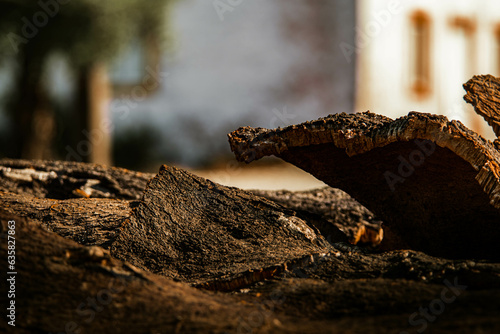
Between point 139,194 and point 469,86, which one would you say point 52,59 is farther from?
point 469,86

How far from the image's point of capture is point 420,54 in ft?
39.8

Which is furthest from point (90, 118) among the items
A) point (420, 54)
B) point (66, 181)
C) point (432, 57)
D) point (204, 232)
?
point (204, 232)

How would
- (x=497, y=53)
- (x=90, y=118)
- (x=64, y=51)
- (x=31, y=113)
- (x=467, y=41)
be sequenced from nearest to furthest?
(x=64, y=51) < (x=31, y=113) < (x=90, y=118) < (x=467, y=41) < (x=497, y=53)

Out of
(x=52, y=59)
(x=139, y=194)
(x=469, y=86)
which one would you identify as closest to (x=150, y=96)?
(x=52, y=59)

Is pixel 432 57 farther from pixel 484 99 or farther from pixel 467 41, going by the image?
pixel 484 99

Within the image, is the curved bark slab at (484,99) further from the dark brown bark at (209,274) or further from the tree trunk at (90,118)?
the tree trunk at (90,118)

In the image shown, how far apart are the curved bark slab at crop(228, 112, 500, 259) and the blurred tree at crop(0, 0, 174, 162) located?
692cm

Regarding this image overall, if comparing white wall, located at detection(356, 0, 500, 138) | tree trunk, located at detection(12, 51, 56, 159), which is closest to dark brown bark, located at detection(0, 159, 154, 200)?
tree trunk, located at detection(12, 51, 56, 159)

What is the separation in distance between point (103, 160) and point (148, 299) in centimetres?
790

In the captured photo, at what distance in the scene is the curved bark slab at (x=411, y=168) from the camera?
6.48 ft

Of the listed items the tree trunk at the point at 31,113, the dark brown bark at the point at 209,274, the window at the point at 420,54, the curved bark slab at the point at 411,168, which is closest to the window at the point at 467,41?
the window at the point at 420,54

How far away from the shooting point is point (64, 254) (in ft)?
5.47

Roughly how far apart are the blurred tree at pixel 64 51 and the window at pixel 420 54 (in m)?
4.71

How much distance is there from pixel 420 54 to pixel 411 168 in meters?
10.4
